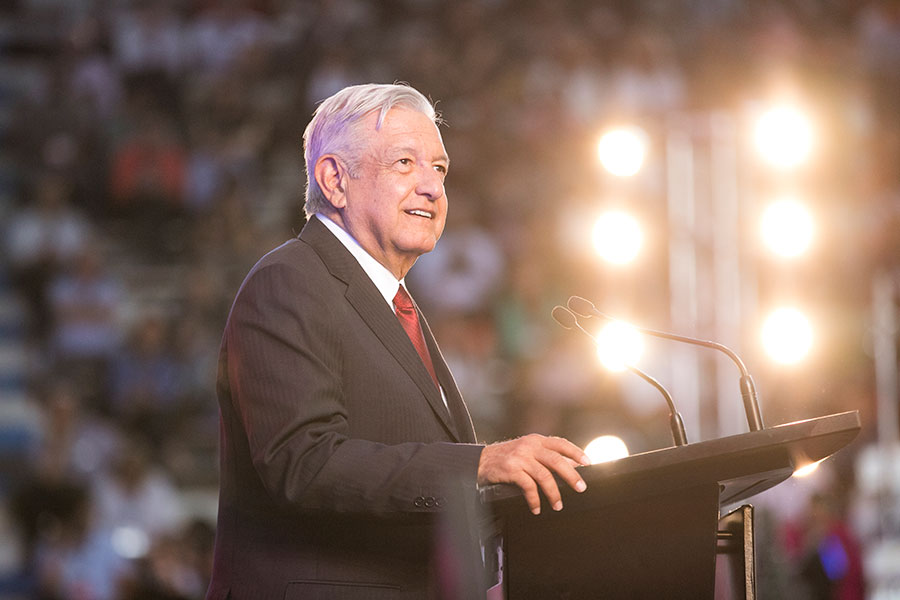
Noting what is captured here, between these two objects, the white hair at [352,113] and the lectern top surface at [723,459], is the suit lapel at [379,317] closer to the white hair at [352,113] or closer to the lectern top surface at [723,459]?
the white hair at [352,113]

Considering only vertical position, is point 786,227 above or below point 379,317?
above

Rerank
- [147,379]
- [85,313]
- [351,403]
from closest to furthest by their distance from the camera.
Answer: [351,403] → [147,379] → [85,313]

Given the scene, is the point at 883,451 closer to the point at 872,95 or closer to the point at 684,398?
the point at 684,398

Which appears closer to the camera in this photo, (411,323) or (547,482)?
(547,482)

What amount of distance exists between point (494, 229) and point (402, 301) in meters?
6.35

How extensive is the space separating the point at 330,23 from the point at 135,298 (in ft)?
9.03

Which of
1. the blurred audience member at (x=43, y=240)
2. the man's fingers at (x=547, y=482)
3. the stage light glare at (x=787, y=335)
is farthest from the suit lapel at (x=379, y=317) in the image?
the blurred audience member at (x=43, y=240)

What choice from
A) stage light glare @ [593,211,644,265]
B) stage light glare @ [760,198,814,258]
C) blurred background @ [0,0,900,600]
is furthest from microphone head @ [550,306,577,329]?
stage light glare @ [760,198,814,258]

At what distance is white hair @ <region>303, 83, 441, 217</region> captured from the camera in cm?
222

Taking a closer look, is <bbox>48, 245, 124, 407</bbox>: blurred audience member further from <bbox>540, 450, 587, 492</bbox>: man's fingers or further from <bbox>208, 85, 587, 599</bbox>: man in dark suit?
<bbox>540, 450, 587, 492</bbox>: man's fingers

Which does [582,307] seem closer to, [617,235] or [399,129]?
[399,129]

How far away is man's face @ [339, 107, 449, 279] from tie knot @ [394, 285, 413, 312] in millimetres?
64

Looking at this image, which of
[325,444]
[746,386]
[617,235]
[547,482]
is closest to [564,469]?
[547,482]

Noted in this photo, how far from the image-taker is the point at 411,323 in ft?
7.48
